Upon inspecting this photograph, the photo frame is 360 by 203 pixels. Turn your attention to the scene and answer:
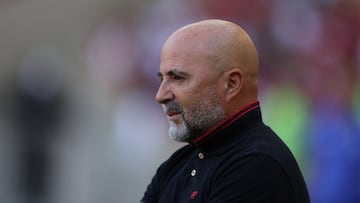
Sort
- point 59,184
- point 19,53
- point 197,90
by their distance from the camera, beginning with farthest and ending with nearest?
point 19,53 → point 59,184 → point 197,90

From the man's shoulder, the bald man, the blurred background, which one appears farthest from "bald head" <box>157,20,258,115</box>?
the blurred background

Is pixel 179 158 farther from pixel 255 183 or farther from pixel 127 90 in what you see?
pixel 127 90

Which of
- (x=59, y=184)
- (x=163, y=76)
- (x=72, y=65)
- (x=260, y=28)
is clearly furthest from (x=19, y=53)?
(x=163, y=76)

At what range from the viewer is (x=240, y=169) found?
2182 millimetres

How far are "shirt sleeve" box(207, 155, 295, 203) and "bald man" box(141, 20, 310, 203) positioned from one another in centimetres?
2

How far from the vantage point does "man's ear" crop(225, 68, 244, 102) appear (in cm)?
230

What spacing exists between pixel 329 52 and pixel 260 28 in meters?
→ 0.60

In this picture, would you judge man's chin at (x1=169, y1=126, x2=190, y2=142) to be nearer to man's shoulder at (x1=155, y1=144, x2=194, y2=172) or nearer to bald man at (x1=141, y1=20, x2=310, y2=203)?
bald man at (x1=141, y1=20, x2=310, y2=203)

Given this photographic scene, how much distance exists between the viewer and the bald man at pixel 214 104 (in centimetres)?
225

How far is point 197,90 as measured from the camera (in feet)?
7.52

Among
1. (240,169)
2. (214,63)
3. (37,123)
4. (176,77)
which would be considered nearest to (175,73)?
(176,77)

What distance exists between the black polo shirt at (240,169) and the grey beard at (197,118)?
2 centimetres

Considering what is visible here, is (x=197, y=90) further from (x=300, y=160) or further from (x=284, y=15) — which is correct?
(x=284, y=15)

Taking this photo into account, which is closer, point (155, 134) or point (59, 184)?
point (155, 134)
